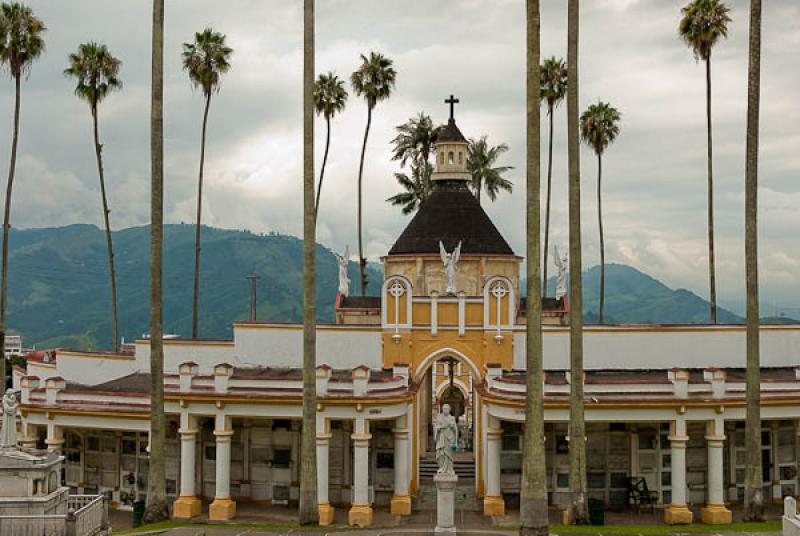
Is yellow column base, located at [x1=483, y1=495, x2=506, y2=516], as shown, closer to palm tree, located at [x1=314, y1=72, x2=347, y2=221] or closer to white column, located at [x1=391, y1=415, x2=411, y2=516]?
white column, located at [x1=391, y1=415, x2=411, y2=516]

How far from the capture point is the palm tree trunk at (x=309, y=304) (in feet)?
89.4

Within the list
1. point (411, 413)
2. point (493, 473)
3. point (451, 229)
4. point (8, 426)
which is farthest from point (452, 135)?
point (8, 426)

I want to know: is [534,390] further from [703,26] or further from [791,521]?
[703,26]

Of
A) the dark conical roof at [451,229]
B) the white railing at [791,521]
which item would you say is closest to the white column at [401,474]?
the white railing at [791,521]

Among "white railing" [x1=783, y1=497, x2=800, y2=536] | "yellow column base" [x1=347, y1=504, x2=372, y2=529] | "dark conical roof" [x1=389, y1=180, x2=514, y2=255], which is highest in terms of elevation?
"dark conical roof" [x1=389, y1=180, x2=514, y2=255]

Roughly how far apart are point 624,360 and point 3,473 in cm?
2420

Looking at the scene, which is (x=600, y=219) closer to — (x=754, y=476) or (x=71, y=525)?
(x=754, y=476)

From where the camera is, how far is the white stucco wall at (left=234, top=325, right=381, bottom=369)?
122ft

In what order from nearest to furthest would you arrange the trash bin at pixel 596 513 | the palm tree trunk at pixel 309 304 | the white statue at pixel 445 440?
the white statue at pixel 445 440 → the palm tree trunk at pixel 309 304 → the trash bin at pixel 596 513

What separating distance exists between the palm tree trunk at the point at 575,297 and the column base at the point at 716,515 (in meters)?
5.71

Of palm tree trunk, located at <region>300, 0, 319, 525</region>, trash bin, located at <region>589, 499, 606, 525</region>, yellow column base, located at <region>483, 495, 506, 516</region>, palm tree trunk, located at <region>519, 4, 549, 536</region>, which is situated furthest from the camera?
yellow column base, located at <region>483, 495, 506, 516</region>

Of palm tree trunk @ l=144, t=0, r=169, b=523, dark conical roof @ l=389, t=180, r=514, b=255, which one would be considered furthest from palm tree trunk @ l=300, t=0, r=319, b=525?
dark conical roof @ l=389, t=180, r=514, b=255

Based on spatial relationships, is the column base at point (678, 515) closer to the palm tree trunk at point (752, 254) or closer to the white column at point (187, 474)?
the palm tree trunk at point (752, 254)

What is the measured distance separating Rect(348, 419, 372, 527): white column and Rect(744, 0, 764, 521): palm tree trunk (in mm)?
12356
